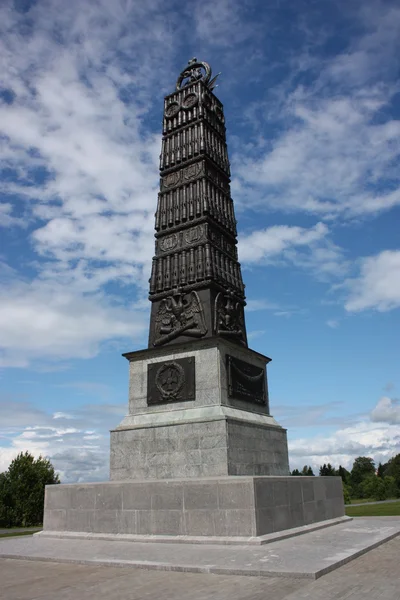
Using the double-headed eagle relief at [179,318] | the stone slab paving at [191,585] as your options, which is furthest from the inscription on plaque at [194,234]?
the stone slab paving at [191,585]

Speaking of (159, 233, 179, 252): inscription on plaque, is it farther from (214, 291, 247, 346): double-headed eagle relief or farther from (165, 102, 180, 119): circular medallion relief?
(165, 102, 180, 119): circular medallion relief

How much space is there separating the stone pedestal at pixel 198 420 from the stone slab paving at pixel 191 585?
6414mm

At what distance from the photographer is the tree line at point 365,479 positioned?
210 ft

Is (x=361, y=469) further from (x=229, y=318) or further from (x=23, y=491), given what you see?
(x=229, y=318)

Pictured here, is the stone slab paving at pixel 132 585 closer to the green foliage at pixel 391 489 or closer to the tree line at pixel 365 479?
the tree line at pixel 365 479

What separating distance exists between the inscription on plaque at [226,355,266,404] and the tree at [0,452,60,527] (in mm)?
26482

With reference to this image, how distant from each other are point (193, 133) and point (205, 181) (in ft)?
10.9

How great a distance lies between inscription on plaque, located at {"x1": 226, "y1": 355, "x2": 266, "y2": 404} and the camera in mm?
18641

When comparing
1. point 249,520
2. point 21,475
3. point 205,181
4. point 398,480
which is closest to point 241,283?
point 205,181

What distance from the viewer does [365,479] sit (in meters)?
81.5

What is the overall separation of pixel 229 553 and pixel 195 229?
14.4 meters

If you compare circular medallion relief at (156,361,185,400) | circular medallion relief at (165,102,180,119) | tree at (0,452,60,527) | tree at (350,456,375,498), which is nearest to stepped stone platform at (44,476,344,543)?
circular medallion relief at (156,361,185,400)

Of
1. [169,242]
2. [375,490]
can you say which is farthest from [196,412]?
[375,490]

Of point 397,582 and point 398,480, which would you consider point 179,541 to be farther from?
point 398,480
